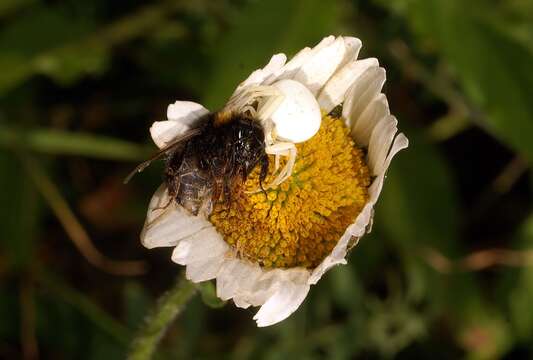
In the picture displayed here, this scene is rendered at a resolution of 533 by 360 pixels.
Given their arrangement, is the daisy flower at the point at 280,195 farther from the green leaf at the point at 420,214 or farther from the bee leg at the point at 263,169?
the green leaf at the point at 420,214

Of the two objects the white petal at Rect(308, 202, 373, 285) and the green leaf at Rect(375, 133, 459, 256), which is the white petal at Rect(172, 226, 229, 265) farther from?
the green leaf at Rect(375, 133, 459, 256)

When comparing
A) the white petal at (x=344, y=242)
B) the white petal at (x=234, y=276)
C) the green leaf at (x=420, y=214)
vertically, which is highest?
the white petal at (x=344, y=242)

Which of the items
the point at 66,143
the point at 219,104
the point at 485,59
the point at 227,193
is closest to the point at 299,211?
the point at 227,193

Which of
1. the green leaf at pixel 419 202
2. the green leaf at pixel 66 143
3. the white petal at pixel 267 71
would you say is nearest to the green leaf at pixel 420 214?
the green leaf at pixel 419 202

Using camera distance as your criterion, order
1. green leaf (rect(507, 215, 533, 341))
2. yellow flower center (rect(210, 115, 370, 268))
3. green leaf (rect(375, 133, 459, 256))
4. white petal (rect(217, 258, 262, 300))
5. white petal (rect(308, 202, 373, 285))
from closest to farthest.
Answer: white petal (rect(308, 202, 373, 285)), white petal (rect(217, 258, 262, 300)), yellow flower center (rect(210, 115, 370, 268)), green leaf (rect(375, 133, 459, 256)), green leaf (rect(507, 215, 533, 341))

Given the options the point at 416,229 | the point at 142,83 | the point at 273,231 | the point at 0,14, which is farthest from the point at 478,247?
the point at 0,14

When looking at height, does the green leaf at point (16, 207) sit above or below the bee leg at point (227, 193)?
below

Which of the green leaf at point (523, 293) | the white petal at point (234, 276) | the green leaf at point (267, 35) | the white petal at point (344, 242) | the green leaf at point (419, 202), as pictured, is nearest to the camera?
the white petal at point (344, 242)

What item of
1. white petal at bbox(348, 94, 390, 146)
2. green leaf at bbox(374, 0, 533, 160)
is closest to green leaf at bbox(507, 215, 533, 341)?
green leaf at bbox(374, 0, 533, 160)
